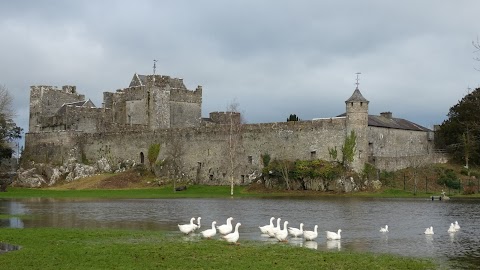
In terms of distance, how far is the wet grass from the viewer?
18516mm

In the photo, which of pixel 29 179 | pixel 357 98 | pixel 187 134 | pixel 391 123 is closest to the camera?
pixel 357 98

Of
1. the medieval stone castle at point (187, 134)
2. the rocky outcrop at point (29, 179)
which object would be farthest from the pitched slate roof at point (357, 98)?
the rocky outcrop at point (29, 179)

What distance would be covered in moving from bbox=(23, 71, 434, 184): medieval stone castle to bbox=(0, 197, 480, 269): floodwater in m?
17.8

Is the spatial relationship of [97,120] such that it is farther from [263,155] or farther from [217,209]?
[217,209]

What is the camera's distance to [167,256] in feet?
65.9

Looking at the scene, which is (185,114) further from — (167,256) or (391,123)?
(167,256)

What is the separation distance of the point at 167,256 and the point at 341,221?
50.5 feet

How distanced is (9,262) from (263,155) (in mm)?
51467

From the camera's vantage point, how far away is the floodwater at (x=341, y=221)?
934 inches

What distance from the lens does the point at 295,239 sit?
26.6 metres

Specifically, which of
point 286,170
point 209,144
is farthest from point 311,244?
point 209,144

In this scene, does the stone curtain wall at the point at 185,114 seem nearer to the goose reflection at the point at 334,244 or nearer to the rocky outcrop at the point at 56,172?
the rocky outcrop at the point at 56,172

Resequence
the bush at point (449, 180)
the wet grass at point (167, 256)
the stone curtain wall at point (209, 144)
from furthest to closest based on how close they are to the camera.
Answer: the stone curtain wall at point (209, 144) → the bush at point (449, 180) → the wet grass at point (167, 256)

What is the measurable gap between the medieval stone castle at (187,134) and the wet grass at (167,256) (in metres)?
42.5
